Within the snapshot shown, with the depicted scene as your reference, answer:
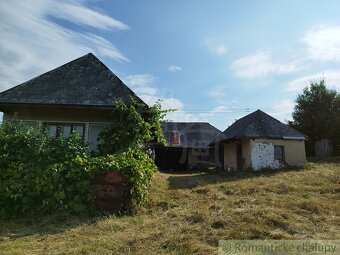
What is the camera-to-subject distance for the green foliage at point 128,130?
9.23 meters

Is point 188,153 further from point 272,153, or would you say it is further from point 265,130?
point 272,153

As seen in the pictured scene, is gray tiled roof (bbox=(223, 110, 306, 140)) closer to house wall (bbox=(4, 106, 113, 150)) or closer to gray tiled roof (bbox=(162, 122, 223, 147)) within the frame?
gray tiled roof (bbox=(162, 122, 223, 147))

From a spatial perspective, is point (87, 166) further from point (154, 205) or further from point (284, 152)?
point (284, 152)

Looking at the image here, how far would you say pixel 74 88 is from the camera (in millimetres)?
11211

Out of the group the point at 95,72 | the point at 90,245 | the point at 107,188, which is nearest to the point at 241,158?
the point at 95,72

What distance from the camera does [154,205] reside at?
792cm

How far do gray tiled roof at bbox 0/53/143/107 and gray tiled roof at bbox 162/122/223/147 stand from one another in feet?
53.0

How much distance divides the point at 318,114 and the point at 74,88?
24042 millimetres

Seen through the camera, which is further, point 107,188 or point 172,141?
point 172,141

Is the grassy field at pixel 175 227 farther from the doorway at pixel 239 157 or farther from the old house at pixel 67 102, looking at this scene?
the doorway at pixel 239 157

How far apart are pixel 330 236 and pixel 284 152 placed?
14.8 metres

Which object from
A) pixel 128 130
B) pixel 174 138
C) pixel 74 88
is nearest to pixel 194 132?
pixel 174 138

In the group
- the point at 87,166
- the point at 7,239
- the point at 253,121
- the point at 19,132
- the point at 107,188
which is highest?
the point at 253,121

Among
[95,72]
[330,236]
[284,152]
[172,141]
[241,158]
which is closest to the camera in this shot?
[330,236]
